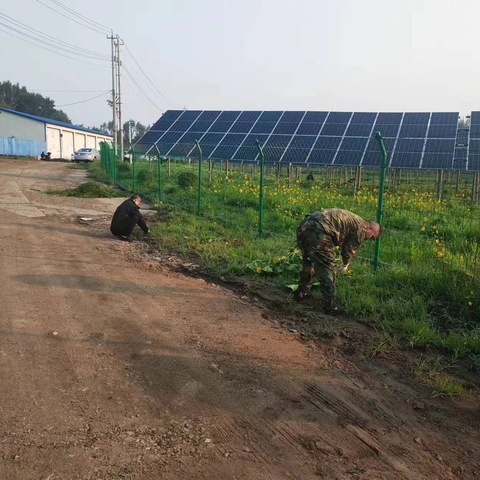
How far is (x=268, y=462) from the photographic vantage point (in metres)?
2.59

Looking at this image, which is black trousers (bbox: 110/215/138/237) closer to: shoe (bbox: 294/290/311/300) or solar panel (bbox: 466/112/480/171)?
shoe (bbox: 294/290/311/300)

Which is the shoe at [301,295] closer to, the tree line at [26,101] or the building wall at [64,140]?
the building wall at [64,140]

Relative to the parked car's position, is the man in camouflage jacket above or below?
below

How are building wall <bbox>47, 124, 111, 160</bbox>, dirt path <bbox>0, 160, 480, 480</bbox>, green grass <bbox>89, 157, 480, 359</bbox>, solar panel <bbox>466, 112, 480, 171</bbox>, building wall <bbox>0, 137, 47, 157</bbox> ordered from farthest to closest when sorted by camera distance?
building wall <bbox>47, 124, 111, 160</bbox> → building wall <bbox>0, 137, 47, 157</bbox> → solar panel <bbox>466, 112, 480, 171</bbox> → green grass <bbox>89, 157, 480, 359</bbox> → dirt path <bbox>0, 160, 480, 480</bbox>

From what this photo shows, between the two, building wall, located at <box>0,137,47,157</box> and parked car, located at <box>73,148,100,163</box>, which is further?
building wall, located at <box>0,137,47,157</box>

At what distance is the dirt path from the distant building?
136 feet

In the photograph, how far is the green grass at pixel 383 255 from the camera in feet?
15.8

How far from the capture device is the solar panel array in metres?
16.8

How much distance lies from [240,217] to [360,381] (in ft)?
23.5

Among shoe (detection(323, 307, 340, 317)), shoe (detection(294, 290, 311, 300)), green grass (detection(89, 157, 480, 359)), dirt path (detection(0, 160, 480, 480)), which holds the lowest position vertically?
dirt path (detection(0, 160, 480, 480))

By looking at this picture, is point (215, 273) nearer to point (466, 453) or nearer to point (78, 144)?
point (466, 453)

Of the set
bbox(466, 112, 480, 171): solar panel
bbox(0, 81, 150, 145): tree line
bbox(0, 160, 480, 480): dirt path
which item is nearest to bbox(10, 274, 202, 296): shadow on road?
bbox(0, 160, 480, 480): dirt path

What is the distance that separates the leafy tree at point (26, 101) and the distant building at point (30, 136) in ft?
141

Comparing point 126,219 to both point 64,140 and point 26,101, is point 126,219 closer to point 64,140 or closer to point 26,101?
point 64,140
